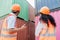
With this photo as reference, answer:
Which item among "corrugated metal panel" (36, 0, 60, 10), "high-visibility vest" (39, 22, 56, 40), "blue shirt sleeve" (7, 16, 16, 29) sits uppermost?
"corrugated metal panel" (36, 0, 60, 10)

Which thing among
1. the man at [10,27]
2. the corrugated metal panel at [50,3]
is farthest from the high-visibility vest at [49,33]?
the corrugated metal panel at [50,3]

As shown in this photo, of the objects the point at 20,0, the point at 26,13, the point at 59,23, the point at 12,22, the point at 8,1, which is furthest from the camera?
the point at 26,13

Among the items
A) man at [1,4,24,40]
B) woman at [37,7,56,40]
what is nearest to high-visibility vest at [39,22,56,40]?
woman at [37,7,56,40]

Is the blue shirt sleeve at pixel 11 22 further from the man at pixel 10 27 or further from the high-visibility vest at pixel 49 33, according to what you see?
the high-visibility vest at pixel 49 33

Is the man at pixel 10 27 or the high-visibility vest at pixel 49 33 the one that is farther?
the high-visibility vest at pixel 49 33

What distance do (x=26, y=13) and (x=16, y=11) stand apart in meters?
4.17

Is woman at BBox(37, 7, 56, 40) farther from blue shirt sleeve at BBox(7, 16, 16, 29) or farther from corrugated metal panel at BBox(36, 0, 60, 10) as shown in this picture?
corrugated metal panel at BBox(36, 0, 60, 10)

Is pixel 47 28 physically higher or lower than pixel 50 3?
lower

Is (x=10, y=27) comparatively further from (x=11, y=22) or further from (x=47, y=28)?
(x=47, y=28)

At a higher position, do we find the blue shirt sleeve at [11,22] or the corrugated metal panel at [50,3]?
the corrugated metal panel at [50,3]

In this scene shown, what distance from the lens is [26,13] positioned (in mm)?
7883

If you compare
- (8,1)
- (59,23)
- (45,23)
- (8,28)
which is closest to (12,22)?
(8,28)

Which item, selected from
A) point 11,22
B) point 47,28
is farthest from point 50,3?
point 11,22

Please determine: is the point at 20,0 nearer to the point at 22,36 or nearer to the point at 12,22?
the point at 22,36
